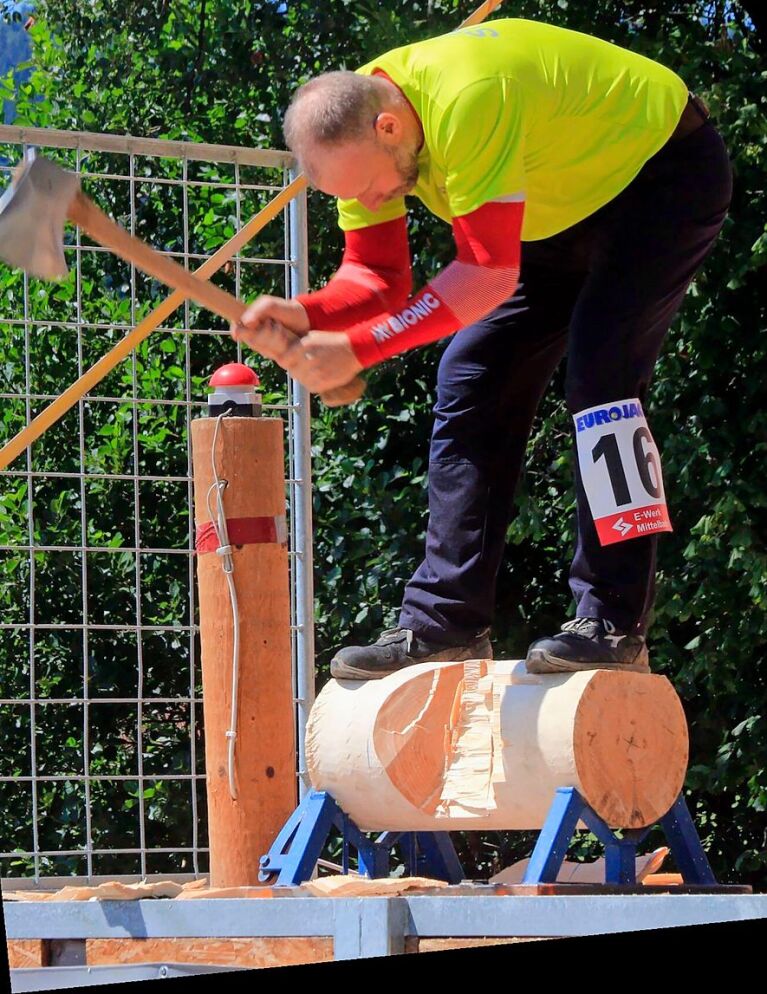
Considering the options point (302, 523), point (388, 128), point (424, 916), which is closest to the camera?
point (424, 916)

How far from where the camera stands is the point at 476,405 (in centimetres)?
270

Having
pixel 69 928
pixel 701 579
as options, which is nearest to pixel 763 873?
pixel 701 579

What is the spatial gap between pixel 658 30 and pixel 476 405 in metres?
3.99

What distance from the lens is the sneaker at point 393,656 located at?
268 cm

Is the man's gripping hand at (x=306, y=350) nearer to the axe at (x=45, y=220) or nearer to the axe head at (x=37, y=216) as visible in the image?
the axe at (x=45, y=220)

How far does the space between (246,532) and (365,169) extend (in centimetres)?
81

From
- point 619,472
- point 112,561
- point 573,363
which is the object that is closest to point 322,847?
point 619,472

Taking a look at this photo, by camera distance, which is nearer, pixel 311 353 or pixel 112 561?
pixel 311 353

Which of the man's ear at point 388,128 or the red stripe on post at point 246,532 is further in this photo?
the red stripe on post at point 246,532

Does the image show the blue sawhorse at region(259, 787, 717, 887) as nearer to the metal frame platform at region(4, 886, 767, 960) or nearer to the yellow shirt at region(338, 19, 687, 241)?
the metal frame platform at region(4, 886, 767, 960)

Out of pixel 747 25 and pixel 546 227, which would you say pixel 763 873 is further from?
pixel 546 227

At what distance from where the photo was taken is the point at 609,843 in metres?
2.48

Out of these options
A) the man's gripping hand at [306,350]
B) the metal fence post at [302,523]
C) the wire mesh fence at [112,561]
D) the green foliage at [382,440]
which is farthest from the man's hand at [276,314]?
the wire mesh fence at [112,561]

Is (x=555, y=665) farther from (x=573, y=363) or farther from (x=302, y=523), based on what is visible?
(x=302, y=523)
